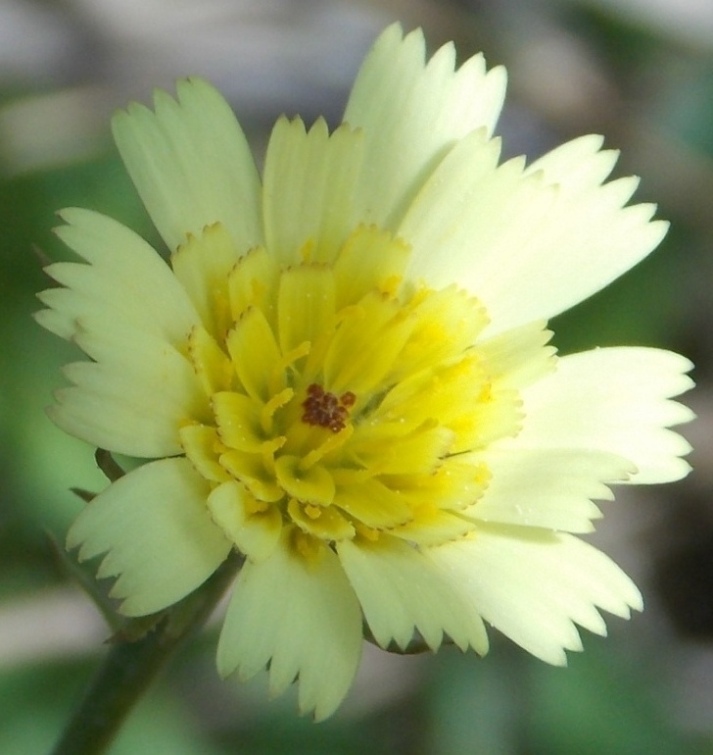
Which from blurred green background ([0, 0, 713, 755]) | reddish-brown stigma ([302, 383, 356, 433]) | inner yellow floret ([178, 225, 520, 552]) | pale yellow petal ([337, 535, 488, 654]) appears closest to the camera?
pale yellow petal ([337, 535, 488, 654])

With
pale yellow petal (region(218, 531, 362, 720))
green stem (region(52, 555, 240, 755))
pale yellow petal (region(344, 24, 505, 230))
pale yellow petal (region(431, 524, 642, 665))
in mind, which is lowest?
green stem (region(52, 555, 240, 755))

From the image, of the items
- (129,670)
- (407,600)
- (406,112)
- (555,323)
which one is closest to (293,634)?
(407,600)

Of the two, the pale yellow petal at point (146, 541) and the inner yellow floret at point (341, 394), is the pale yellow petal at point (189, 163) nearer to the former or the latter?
the inner yellow floret at point (341, 394)

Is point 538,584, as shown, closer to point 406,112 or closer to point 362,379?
point 362,379

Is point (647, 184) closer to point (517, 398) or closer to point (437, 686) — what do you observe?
point (437, 686)

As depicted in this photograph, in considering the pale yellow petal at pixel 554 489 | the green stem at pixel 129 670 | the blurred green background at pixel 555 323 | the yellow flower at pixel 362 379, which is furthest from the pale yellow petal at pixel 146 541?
the blurred green background at pixel 555 323

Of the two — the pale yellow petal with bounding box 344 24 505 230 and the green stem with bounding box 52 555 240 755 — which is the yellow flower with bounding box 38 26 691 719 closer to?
the pale yellow petal with bounding box 344 24 505 230

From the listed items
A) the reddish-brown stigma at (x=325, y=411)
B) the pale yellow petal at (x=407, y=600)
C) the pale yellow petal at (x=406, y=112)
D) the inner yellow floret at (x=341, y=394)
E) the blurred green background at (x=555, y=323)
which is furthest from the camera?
the blurred green background at (x=555, y=323)

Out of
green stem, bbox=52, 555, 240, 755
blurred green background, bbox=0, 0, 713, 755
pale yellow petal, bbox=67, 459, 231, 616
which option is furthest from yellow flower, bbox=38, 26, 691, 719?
blurred green background, bbox=0, 0, 713, 755

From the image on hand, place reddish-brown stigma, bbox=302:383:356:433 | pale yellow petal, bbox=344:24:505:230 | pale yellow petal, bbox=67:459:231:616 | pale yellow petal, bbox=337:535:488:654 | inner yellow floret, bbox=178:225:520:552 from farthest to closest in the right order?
pale yellow petal, bbox=344:24:505:230 < reddish-brown stigma, bbox=302:383:356:433 < inner yellow floret, bbox=178:225:520:552 < pale yellow petal, bbox=337:535:488:654 < pale yellow petal, bbox=67:459:231:616
